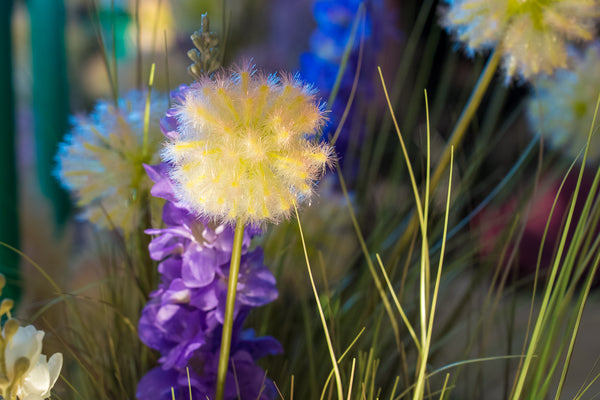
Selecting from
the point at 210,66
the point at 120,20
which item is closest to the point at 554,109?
the point at 210,66

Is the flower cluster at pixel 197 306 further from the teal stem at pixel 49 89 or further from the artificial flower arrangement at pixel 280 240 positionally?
the teal stem at pixel 49 89

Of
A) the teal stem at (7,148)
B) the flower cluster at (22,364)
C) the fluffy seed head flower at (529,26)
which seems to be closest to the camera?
the flower cluster at (22,364)

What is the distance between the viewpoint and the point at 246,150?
0.17 m

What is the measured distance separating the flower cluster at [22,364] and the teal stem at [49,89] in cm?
41

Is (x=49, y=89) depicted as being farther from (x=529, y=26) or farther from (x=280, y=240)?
(x=529, y=26)

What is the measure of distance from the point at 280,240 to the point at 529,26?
166 millimetres

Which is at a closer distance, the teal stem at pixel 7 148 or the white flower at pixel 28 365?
the white flower at pixel 28 365

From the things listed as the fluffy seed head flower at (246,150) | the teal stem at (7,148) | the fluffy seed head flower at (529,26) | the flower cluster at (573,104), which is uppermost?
the fluffy seed head flower at (529,26)

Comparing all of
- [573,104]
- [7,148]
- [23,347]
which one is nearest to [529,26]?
[573,104]

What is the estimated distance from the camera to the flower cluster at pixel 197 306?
218 millimetres

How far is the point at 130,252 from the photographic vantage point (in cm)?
31

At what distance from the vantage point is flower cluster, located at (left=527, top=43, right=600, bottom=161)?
0.34 meters

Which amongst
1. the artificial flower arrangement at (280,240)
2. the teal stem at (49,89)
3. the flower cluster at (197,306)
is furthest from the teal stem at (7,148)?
the flower cluster at (197,306)

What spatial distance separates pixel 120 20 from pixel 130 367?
0.72 meters
